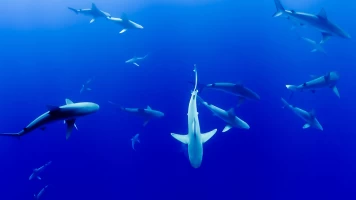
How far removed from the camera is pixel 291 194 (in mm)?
14602

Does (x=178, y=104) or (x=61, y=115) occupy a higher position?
(x=61, y=115)

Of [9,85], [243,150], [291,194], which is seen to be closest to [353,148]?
[291,194]

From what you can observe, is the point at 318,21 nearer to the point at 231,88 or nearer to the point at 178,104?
the point at 231,88

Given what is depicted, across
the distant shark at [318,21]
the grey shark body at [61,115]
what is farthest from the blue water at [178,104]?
the grey shark body at [61,115]

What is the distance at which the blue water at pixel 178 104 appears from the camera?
14.7m

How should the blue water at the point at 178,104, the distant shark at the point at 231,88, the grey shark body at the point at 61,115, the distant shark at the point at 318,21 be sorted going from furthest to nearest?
the blue water at the point at 178,104 → the distant shark at the point at 318,21 → the distant shark at the point at 231,88 → the grey shark body at the point at 61,115

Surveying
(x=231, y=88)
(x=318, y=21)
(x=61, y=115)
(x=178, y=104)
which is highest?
(x=318, y=21)

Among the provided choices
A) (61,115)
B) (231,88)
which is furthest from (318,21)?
(61,115)

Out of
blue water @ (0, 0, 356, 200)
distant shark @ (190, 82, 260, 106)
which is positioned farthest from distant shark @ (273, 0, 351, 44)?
blue water @ (0, 0, 356, 200)

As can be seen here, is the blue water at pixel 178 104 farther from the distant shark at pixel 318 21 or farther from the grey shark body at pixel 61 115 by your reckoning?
the grey shark body at pixel 61 115

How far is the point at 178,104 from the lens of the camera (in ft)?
51.3

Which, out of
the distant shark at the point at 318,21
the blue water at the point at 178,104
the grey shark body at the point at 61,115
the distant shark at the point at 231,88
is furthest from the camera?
the blue water at the point at 178,104

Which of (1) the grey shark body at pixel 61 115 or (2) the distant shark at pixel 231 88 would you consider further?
(2) the distant shark at pixel 231 88

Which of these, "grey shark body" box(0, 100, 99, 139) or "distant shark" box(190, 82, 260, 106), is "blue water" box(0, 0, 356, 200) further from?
"grey shark body" box(0, 100, 99, 139)
